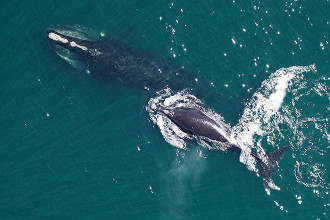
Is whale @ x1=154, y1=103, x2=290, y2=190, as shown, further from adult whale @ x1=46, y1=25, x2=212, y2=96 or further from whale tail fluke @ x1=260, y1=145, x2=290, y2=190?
adult whale @ x1=46, y1=25, x2=212, y2=96

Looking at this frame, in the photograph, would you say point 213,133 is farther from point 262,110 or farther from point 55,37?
point 55,37

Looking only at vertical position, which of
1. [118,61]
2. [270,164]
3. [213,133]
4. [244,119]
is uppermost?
[118,61]

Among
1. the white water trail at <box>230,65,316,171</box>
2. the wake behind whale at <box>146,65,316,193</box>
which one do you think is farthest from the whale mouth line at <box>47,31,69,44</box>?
the white water trail at <box>230,65,316,171</box>

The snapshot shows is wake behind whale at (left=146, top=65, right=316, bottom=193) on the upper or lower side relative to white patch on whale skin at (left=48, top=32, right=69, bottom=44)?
lower

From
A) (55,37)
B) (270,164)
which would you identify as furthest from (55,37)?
(270,164)

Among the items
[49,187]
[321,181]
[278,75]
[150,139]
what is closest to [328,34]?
[278,75]
